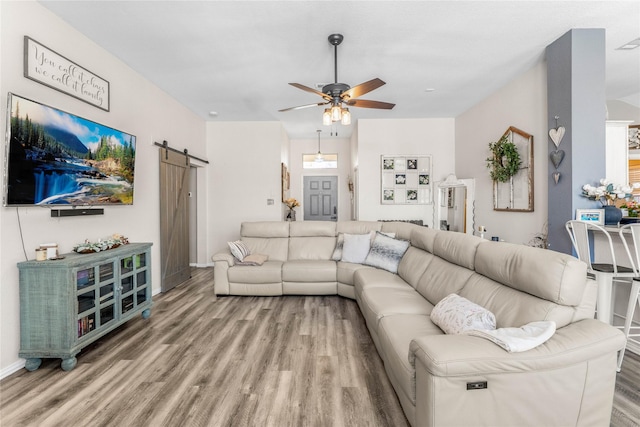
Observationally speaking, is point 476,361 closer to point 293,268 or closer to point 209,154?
point 293,268

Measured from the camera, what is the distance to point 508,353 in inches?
49.6

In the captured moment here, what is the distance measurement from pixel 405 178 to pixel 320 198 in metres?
2.46

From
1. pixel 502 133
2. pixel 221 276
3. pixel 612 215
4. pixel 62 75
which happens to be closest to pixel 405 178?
pixel 502 133

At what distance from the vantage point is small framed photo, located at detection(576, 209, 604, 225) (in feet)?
8.93

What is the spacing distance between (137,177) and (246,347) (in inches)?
100

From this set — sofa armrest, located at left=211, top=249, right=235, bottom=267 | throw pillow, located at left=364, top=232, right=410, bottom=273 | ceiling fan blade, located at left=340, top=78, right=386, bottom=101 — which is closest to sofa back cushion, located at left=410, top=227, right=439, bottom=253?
throw pillow, located at left=364, top=232, right=410, bottom=273

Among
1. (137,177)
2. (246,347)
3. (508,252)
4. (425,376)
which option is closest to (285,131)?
(137,177)

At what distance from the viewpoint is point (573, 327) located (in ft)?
4.64

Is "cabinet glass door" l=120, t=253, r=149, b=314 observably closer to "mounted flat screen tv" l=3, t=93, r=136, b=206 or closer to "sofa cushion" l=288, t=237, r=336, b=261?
"mounted flat screen tv" l=3, t=93, r=136, b=206

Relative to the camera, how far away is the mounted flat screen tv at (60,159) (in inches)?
82.4

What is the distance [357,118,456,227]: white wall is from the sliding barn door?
3.11 meters

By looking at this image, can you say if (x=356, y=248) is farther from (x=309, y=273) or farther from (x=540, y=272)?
(x=540, y=272)

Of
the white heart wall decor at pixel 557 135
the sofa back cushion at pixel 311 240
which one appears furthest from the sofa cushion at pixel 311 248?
the white heart wall decor at pixel 557 135

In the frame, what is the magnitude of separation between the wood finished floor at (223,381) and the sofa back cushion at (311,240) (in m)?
1.33
